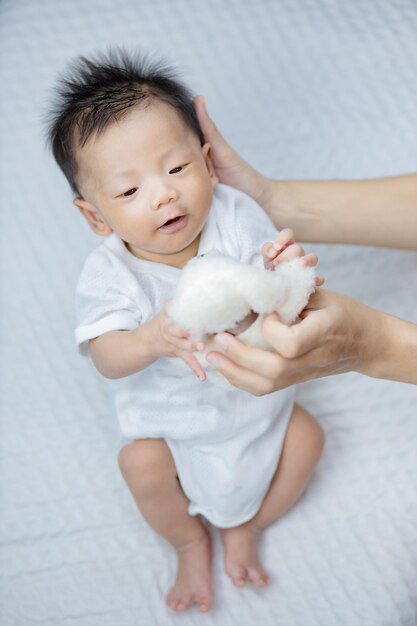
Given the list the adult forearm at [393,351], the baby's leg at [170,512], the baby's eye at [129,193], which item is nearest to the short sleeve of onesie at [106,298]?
the baby's eye at [129,193]

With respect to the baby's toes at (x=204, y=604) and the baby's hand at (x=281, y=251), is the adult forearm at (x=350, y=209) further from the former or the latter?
the baby's toes at (x=204, y=604)

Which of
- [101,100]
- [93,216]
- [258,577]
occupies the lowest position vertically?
[258,577]

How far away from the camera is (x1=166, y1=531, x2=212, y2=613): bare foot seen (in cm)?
123

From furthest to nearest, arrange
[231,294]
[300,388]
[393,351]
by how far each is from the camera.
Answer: [300,388]
[393,351]
[231,294]

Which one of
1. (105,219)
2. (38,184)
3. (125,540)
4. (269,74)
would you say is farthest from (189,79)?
(125,540)

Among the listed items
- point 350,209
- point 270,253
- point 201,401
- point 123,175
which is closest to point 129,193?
point 123,175

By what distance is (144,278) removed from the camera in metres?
1.17

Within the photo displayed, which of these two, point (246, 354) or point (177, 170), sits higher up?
point (177, 170)

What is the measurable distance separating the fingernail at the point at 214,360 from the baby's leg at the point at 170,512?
369 mm

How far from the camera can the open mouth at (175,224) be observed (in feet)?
3.63

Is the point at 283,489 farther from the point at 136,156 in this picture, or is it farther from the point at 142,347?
the point at 136,156

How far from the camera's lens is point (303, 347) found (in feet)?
2.91

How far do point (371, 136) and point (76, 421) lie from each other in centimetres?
82

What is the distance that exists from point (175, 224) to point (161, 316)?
0.67ft
